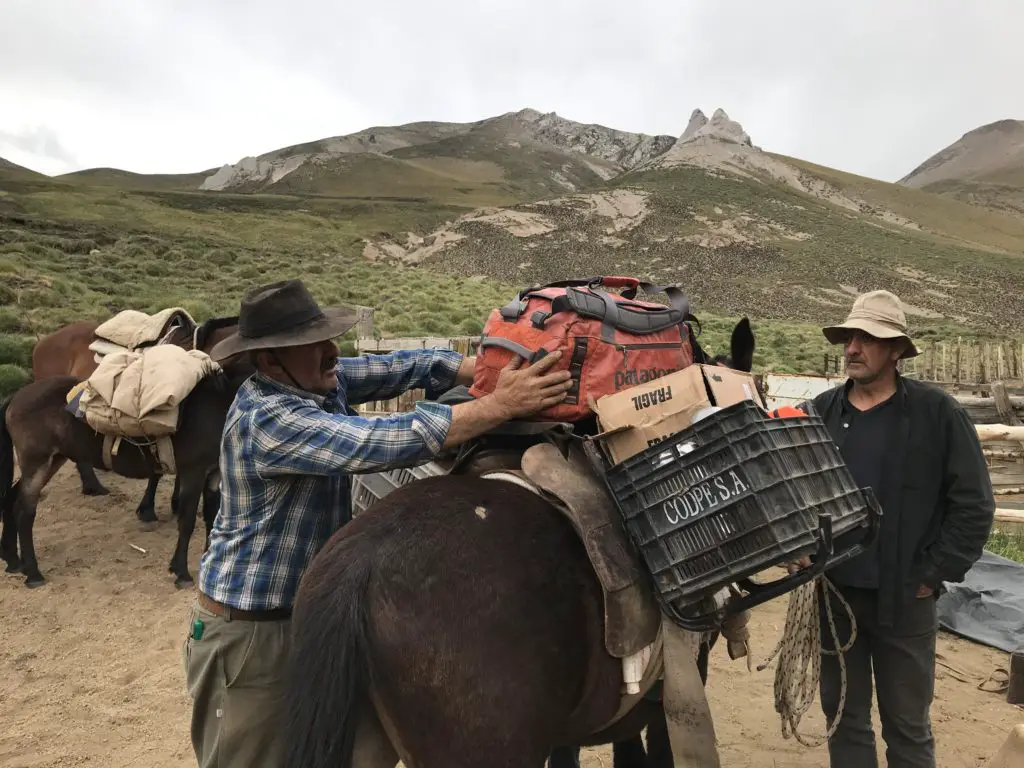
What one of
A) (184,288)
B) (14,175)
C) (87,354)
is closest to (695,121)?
(14,175)

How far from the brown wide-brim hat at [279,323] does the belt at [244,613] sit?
33.7 inches

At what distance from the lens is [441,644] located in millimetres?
1663

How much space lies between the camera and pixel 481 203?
3910 inches

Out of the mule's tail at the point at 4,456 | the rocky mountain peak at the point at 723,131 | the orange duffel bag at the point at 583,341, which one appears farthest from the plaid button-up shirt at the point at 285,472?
the rocky mountain peak at the point at 723,131

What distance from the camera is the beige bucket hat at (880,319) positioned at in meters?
2.82

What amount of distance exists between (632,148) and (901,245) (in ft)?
458

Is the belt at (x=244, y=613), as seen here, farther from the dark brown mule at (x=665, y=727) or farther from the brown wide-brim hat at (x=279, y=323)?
the dark brown mule at (x=665, y=727)

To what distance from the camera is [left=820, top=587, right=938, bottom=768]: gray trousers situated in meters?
2.77

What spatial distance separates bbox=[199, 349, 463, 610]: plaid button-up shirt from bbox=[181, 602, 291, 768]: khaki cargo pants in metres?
0.11

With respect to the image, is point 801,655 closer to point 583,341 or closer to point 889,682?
point 889,682

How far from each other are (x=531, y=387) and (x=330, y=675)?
0.97 metres

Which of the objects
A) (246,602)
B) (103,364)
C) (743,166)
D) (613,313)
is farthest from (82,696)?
(743,166)

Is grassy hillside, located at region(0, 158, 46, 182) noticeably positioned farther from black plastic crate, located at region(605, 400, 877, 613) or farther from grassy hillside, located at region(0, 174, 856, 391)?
black plastic crate, located at region(605, 400, 877, 613)

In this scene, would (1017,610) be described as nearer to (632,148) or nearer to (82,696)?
(82,696)
